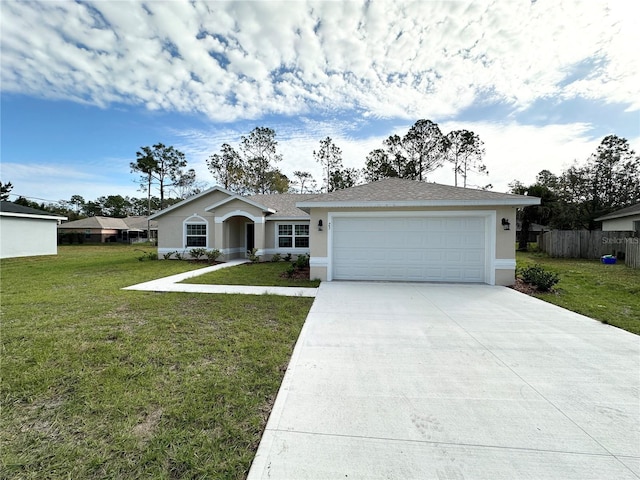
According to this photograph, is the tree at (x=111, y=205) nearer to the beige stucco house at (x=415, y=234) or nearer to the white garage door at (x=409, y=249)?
the beige stucco house at (x=415, y=234)

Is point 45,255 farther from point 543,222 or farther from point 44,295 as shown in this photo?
point 543,222

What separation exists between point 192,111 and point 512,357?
50.5 feet

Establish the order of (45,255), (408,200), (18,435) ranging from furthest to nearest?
(45,255), (408,200), (18,435)

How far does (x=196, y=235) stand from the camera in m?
16.1

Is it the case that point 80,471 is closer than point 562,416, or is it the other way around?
point 80,471

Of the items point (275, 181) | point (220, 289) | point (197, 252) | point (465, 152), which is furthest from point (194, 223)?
point (465, 152)

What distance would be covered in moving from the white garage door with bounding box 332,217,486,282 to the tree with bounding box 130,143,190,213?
108ft

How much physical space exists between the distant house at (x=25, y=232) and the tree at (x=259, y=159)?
1731cm

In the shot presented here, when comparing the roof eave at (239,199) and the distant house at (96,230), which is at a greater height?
the roof eave at (239,199)

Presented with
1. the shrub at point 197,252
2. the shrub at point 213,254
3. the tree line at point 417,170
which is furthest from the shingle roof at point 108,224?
the shrub at point 213,254

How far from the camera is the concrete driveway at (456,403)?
6.60 ft

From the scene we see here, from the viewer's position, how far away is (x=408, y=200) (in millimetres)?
8664

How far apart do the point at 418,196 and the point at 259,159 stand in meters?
26.1

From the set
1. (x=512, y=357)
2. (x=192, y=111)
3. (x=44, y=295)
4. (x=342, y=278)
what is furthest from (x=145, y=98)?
(x=512, y=357)
